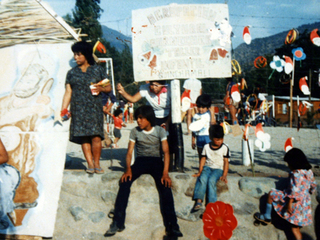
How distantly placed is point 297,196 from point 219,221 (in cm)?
75

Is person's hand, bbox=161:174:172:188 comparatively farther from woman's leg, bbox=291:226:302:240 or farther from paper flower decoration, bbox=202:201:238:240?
woman's leg, bbox=291:226:302:240

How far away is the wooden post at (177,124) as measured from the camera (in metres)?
3.93

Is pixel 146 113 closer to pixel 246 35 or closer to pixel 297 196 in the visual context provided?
pixel 246 35

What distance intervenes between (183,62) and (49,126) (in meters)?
1.67

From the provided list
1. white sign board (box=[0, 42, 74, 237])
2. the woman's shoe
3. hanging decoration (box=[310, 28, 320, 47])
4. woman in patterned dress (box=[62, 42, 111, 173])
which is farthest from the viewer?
hanging decoration (box=[310, 28, 320, 47])

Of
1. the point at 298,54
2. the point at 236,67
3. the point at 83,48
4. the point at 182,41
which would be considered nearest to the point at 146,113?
the point at 182,41

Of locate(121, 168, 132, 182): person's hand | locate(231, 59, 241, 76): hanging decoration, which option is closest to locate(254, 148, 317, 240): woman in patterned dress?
locate(231, 59, 241, 76): hanging decoration

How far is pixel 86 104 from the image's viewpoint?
12.3 feet

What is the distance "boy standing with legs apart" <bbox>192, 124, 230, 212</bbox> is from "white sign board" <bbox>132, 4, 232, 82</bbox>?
74 centimetres

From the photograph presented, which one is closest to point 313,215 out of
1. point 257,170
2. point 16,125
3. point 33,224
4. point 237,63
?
point 257,170

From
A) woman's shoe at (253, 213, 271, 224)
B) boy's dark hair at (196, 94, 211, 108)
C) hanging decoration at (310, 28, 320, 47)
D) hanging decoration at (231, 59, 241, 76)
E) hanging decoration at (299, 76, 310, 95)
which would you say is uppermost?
hanging decoration at (310, 28, 320, 47)

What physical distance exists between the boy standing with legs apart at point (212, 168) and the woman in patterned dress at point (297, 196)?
0.56m

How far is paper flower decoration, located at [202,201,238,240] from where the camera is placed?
10.3ft

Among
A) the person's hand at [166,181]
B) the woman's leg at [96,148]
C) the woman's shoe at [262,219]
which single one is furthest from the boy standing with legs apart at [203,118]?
the woman's leg at [96,148]
